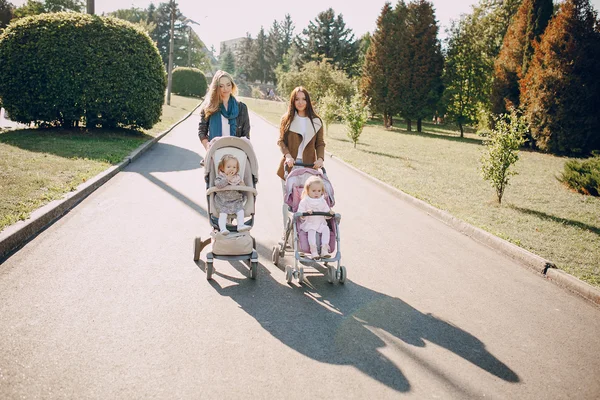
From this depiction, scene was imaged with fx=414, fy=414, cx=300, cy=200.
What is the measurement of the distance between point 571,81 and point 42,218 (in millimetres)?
24153

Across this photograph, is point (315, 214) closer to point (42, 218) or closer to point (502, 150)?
point (42, 218)

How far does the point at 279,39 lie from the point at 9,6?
66.8 metres

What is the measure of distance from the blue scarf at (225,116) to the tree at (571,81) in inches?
856

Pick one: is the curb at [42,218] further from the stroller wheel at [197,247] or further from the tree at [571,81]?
the tree at [571,81]

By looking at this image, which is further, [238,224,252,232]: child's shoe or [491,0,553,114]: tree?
[491,0,553,114]: tree

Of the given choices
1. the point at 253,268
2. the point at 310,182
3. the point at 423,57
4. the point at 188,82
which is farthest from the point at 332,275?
the point at 188,82

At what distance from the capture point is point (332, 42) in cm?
6241

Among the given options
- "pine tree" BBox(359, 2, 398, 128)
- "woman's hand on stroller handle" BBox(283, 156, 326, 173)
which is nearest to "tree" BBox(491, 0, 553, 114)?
"pine tree" BBox(359, 2, 398, 128)

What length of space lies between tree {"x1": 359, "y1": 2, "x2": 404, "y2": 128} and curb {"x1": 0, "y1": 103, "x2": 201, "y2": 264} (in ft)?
97.4

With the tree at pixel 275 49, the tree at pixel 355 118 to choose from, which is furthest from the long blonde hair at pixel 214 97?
the tree at pixel 275 49

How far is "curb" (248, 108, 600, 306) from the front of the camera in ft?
17.0

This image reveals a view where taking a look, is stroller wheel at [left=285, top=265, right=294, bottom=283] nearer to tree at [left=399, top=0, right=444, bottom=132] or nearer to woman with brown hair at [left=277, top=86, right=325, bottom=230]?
woman with brown hair at [left=277, top=86, right=325, bottom=230]

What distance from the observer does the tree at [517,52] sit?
25.4 meters

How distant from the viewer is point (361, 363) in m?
3.28
